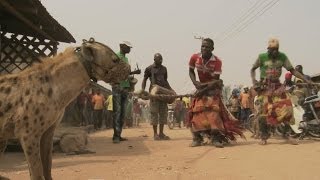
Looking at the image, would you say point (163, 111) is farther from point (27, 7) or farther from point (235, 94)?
point (235, 94)

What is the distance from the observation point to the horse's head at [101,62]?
196 inches

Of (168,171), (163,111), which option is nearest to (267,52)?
(163,111)

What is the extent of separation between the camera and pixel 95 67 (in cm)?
501

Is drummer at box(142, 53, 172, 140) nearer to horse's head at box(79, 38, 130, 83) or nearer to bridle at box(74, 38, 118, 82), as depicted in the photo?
horse's head at box(79, 38, 130, 83)

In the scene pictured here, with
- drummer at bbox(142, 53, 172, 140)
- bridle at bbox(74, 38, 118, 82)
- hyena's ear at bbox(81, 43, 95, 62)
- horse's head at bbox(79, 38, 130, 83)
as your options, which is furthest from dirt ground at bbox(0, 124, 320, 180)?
drummer at bbox(142, 53, 172, 140)

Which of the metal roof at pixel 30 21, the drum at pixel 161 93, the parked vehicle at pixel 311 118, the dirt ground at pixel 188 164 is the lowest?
the dirt ground at pixel 188 164

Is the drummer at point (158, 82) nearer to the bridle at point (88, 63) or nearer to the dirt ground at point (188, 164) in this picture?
the dirt ground at point (188, 164)

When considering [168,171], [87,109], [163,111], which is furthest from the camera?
[87,109]

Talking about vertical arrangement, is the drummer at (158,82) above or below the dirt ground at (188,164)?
above

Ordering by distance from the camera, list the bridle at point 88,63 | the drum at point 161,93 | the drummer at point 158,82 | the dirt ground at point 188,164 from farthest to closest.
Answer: the drummer at point 158,82 < the drum at point 161,93 < the dirt ground at point 188,164 < the bridle at point 88,63

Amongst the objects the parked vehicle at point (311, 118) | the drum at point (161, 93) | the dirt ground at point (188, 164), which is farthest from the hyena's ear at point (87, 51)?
the parked vehicle at point (311, 118)

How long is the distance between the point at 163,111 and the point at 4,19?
15.6 feet

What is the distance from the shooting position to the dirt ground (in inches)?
249

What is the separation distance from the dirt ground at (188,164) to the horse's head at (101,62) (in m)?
1.63
